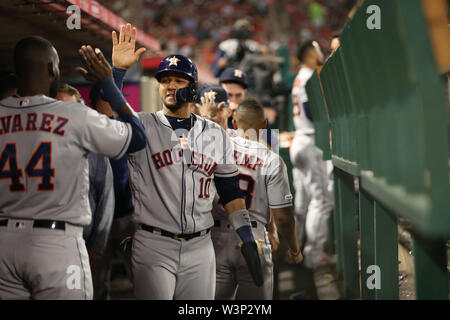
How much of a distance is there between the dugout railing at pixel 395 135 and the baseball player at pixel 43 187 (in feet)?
3.73

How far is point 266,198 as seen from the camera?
316 cm

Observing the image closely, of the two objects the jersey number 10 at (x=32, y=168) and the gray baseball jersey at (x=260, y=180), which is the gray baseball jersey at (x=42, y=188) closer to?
the jersey number 10 at (x=32, y=168)

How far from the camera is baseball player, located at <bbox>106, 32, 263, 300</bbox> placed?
249 cm

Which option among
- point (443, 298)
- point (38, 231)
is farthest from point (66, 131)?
point (443, 298)

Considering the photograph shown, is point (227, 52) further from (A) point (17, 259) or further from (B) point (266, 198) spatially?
(A) point (17, 259)

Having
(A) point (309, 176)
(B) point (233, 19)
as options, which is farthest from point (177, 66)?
(B) point (233, 19)

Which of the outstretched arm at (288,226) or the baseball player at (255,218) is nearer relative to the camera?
the baseball player at (255,218)

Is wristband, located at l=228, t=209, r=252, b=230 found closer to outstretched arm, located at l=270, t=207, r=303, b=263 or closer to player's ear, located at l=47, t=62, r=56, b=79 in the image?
outstretched arm, located at l=270, t=207, r=303, b=263

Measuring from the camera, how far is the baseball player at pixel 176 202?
249 centimetres

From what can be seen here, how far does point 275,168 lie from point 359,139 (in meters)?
0.62

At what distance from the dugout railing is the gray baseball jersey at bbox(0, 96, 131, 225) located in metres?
1.16

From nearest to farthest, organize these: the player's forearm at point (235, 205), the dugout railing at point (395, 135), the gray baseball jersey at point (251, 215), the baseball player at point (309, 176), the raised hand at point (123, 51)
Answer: the dugout railing at point (395, 135) < the raised hand at point (123, 51) < the player's forearm at point (235, 205) < the gray baseball jersey at point (251, 215) < the baseball player at point (309, 176)

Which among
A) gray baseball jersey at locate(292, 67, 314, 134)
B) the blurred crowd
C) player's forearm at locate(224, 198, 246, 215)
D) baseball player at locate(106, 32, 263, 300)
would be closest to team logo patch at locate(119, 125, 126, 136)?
baseball player at locate(106, 32, 263, 300)

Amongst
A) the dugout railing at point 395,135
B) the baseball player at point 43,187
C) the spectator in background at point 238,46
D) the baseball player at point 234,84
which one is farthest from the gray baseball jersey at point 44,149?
the spectator in background at point 238,46
